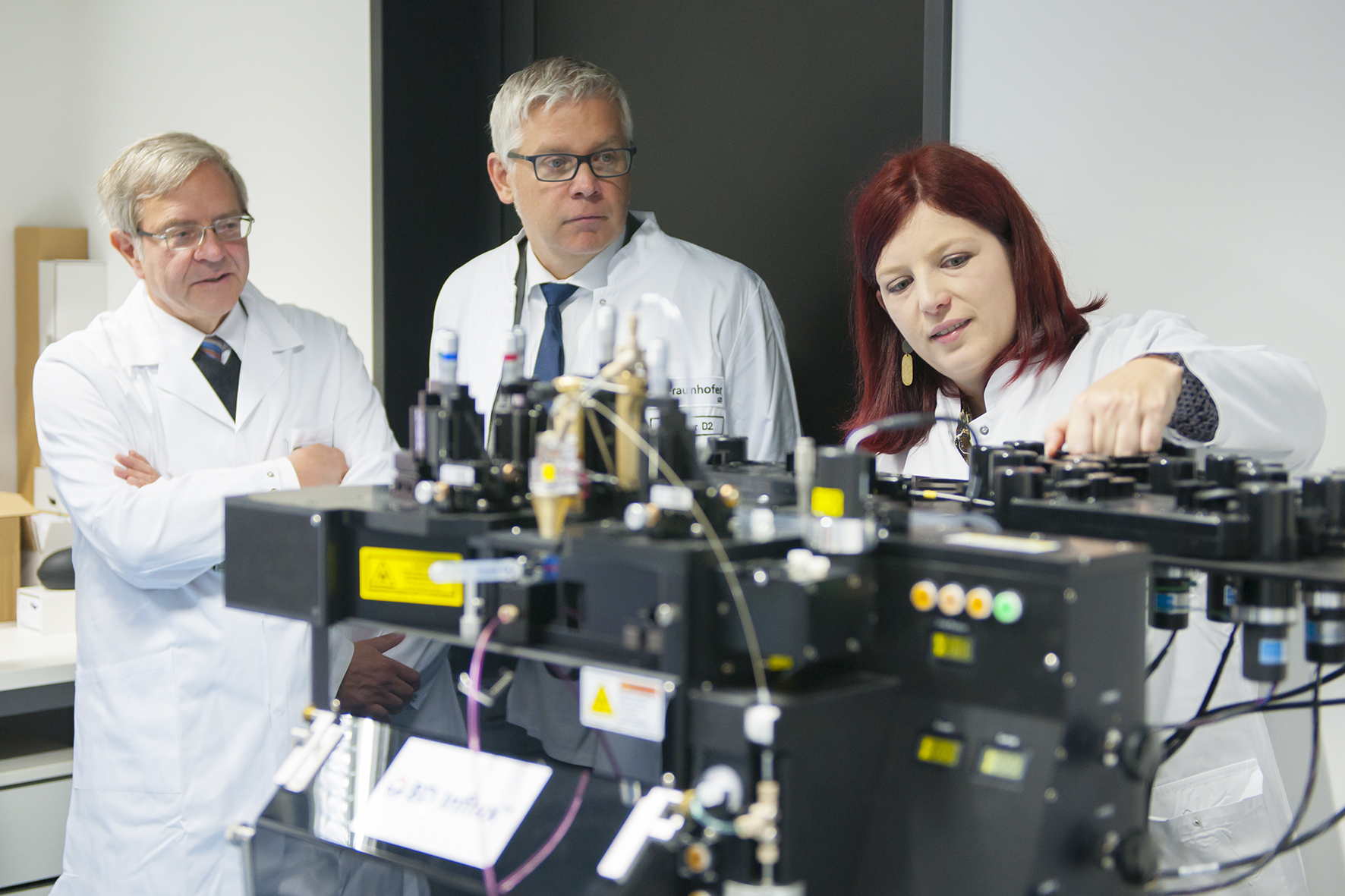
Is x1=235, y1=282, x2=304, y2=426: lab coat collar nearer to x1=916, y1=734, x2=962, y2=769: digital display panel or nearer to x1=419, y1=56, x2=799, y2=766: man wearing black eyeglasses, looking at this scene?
x1=419, y1=56, x2=799, y2=766: man wearing black eyeglasses

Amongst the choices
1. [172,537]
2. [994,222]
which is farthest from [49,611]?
[994,222]

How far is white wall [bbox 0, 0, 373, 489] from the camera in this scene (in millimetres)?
3490

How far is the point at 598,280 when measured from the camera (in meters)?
2.31

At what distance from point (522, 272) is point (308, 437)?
0.55m

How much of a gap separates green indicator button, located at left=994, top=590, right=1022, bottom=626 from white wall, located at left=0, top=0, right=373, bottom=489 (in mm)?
2776

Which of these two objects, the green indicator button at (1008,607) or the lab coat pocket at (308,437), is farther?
the lab coat pocket at (308,437)

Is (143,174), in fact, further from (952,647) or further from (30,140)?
(30,140)

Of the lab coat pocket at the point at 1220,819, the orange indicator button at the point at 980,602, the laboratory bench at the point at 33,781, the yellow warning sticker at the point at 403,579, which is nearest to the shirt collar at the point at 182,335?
the laboratory bench at the point at 33,781

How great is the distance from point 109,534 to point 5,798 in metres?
0.93

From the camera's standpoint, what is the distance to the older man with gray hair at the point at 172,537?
1975mm

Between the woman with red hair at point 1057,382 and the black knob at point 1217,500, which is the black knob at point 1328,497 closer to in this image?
the black knob at point 1217,500

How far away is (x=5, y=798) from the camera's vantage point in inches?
95.9

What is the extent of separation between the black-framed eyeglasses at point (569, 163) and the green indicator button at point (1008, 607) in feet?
4.76

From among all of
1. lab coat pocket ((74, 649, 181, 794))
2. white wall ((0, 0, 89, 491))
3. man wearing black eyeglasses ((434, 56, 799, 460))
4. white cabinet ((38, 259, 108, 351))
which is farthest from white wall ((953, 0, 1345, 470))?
white wall ((0, 0, 89, 491))
